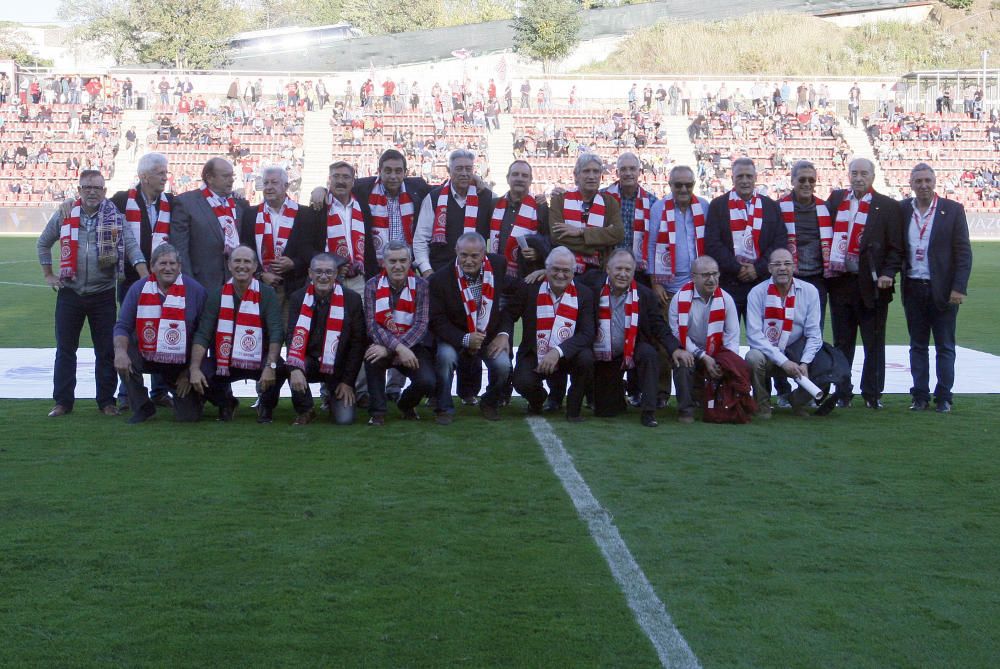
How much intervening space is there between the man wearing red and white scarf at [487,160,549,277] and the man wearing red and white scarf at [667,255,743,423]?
0.98 meters

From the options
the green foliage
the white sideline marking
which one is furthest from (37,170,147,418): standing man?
the green foliage

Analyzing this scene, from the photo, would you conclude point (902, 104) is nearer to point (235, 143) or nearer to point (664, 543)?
point (235, 143)

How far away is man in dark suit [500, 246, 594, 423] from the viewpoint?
7.26 m

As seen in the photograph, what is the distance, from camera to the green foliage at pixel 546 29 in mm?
49656

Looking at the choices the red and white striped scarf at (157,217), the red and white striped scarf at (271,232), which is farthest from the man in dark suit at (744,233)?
the red and white striped scarf at (157,217)

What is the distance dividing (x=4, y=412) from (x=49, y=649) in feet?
14.7

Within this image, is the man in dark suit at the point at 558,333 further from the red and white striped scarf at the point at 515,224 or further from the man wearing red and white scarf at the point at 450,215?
the man wearing red and white scarf at the point at 450,215

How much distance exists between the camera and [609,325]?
7418mm

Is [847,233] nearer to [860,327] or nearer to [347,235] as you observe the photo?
[860,327]

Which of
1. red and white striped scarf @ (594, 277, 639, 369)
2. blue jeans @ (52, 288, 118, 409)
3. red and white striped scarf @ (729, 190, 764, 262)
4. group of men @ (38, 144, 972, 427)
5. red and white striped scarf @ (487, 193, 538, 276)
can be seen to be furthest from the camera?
red and white striped scarf @ (729, 190, 764, 262)

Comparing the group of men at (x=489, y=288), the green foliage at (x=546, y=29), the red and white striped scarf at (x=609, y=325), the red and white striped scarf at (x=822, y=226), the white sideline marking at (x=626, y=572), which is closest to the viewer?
the white sideline marking at (x=626, y=572)

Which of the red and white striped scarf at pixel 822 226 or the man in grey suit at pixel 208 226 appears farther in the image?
the red and white striped scarf at pixel 822 226

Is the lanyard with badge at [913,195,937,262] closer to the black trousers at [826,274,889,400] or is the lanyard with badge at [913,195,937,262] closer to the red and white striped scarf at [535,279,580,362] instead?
the black trousers at [826,274,889,400]

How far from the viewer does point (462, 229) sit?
7.88m
